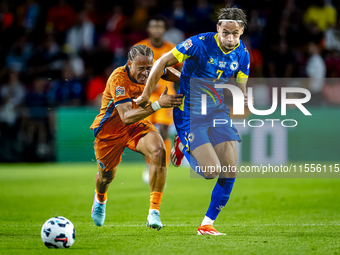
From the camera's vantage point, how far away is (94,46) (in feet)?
49.7

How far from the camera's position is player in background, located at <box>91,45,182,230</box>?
5.64 m

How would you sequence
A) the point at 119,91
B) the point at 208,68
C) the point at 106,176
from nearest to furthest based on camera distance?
the point at 208,68 < the point at 119,91 < the point at 106,176

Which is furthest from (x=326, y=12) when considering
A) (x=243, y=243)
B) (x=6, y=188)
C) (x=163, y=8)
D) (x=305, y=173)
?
(x=243, y=243)

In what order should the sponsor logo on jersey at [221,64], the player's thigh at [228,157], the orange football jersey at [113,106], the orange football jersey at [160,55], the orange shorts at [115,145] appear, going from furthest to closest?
1. the orange football jersey at [160,55]
2. the orange shorts at [115,145]
3. the orange football jersey at [113,106]
4. the sponsor logo on jersey at [221,64]
5. the player's thigh at [228,157]

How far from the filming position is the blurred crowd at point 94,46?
44.8 ft

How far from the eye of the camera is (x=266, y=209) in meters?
7.19

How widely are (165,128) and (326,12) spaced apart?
8.15m

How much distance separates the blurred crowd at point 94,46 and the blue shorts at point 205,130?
25.6ft

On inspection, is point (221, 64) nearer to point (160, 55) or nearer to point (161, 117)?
point (160, 55)

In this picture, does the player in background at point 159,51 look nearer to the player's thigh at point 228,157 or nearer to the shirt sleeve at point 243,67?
the shirt sleeve at point 243,67

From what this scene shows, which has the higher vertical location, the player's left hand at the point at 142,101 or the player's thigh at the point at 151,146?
the player's left hand at the point at 142,101

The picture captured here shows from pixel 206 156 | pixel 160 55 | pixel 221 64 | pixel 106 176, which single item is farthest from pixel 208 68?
pixel 160 55

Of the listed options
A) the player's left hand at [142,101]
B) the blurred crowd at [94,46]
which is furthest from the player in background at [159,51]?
the blurred crowd at [94,46]

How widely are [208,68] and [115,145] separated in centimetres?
147
